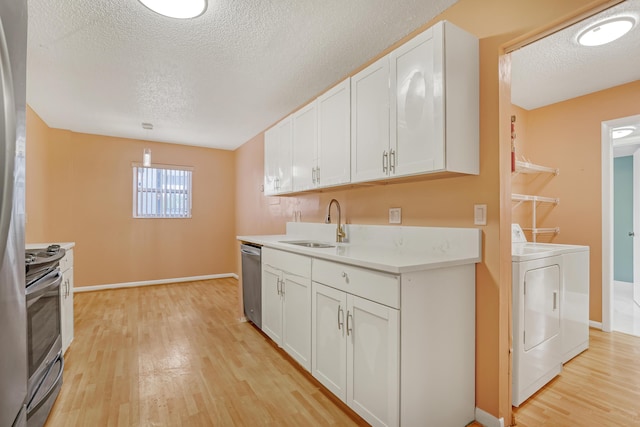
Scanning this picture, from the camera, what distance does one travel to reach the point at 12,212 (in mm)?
651

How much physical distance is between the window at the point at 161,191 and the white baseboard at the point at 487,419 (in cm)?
527

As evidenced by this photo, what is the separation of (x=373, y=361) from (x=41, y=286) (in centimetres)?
189

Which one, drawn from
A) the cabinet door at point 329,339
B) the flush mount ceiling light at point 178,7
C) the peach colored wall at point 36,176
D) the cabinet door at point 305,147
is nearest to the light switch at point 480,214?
the cabinet door at point 329,339

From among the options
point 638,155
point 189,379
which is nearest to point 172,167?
point 189,379

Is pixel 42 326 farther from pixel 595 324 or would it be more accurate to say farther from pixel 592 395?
pixel 595 324

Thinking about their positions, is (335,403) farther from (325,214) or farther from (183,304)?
(183,304)

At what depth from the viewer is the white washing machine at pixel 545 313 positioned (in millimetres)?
1900

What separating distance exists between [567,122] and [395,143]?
2.78m

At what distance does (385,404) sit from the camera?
1534 millimetres

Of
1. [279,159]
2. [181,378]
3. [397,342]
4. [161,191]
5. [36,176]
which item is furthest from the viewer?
[161,191]

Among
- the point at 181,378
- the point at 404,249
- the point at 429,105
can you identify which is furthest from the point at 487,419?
the point at 181,378

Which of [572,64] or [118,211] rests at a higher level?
[572,64]

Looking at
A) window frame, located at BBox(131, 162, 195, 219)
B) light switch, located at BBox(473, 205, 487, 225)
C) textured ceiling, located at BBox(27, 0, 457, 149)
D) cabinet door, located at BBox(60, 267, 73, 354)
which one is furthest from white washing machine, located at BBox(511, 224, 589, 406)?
window frame, located at BBox(131, 162, 195, 219)

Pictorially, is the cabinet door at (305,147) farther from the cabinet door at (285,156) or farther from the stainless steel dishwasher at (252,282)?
the stainless steel dishwasher at (252,282)
